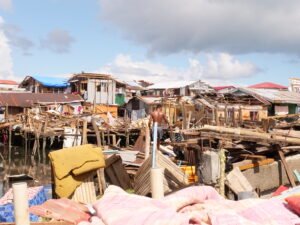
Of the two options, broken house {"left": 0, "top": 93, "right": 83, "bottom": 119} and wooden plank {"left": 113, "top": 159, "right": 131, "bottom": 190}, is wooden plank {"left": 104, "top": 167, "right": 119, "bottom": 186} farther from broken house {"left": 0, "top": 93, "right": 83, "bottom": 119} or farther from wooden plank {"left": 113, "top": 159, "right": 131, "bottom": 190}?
broken house {"left": 0, "top": 93, "right": 83, "bottom": 119}

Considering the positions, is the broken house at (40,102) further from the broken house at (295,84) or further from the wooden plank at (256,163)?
the wooden plank at (256,163)

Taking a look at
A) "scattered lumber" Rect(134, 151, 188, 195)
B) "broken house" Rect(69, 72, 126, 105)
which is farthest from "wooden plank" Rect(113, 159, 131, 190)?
"broken house" Rect(69, 72, 126, 105)

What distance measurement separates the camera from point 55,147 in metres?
29.1

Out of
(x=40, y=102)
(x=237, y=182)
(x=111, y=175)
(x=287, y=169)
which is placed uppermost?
(x=40, y=102)

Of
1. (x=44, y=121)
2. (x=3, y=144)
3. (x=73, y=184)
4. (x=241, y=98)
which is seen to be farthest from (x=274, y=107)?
(x=73, y=184)

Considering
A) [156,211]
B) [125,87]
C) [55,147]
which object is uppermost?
[125,87]

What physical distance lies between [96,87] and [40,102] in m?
6.17

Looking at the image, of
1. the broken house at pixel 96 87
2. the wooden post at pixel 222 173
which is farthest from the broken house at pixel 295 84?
the wooden post at pixel 222 173

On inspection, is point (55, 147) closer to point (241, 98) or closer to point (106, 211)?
point (241, 98)

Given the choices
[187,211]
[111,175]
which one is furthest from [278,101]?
[187,211]

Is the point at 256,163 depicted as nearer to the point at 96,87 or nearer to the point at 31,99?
the point at 31,99

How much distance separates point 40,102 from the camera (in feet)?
110

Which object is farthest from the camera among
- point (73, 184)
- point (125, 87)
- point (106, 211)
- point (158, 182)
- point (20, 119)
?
point (125, 87)

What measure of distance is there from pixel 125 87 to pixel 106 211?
37.5m
